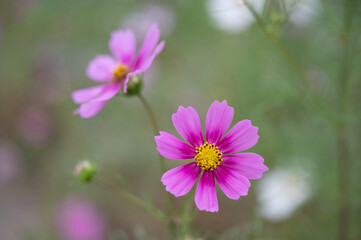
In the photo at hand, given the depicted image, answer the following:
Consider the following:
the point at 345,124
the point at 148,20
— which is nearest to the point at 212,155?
the point at 345,124

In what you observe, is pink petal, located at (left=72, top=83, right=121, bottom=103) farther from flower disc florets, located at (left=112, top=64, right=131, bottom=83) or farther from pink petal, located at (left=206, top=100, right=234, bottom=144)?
pink petal, located at (left=206, top=100, right=234, bottom=144)

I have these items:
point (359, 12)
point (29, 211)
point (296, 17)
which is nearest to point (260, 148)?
point (296, 17)

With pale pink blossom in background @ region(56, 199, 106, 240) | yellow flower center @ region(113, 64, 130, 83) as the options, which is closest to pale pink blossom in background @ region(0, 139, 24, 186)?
pale pink blossom in background @ region(56, 199, 106, 240)

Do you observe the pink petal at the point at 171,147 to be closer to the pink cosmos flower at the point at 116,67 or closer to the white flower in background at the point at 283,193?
the pink cosmos flower at the point at 116,67

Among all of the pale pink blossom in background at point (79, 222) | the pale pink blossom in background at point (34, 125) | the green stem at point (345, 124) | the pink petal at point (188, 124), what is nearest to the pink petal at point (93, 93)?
the pink petal at point (188, 124)

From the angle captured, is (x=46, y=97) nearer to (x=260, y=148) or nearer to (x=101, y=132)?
(x=101, y=132)

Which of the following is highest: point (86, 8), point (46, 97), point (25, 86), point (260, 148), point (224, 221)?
point (86, 8)
